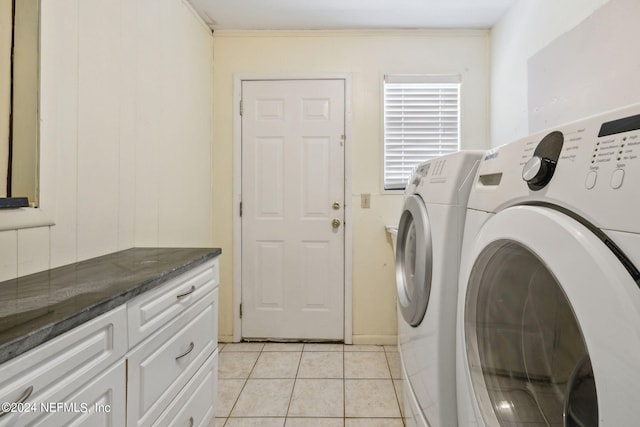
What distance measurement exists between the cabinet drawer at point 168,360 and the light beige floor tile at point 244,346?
1127 millimetres

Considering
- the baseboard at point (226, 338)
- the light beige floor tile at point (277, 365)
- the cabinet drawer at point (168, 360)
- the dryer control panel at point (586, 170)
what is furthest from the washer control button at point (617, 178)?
the baseboard at point (226, 338)

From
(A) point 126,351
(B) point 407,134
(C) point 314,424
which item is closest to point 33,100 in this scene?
(A) point 126,351

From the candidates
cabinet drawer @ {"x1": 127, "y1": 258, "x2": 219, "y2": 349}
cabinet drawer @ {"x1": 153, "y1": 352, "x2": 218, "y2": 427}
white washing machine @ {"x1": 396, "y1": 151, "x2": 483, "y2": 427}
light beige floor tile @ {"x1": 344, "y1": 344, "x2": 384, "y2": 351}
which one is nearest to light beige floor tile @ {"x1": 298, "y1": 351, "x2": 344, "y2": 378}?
light beige floor tile @ {"x1": 344, "y1": 344, "x2": 384, "y2": 351}

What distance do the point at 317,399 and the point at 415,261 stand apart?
41.4 inches

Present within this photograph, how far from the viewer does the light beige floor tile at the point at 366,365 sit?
6.84ft

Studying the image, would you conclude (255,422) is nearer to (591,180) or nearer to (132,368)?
(132,368)

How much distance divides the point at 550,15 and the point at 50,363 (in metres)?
2.44

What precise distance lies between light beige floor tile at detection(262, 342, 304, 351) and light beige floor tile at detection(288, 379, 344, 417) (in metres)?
0.45

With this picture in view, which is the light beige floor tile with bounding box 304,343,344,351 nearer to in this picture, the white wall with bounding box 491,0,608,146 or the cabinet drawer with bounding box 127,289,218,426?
the cabinet drawer with bounding box 127,289,218,426

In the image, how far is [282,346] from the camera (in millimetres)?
2492

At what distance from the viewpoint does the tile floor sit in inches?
65.6

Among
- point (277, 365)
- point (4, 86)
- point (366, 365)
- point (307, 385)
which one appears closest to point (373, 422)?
point (307, 385)

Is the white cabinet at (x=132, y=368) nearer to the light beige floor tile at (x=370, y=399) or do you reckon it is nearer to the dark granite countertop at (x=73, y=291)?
the dark granite countertop at (x=73, y=291)

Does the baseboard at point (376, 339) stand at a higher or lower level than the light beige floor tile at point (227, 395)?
higher
